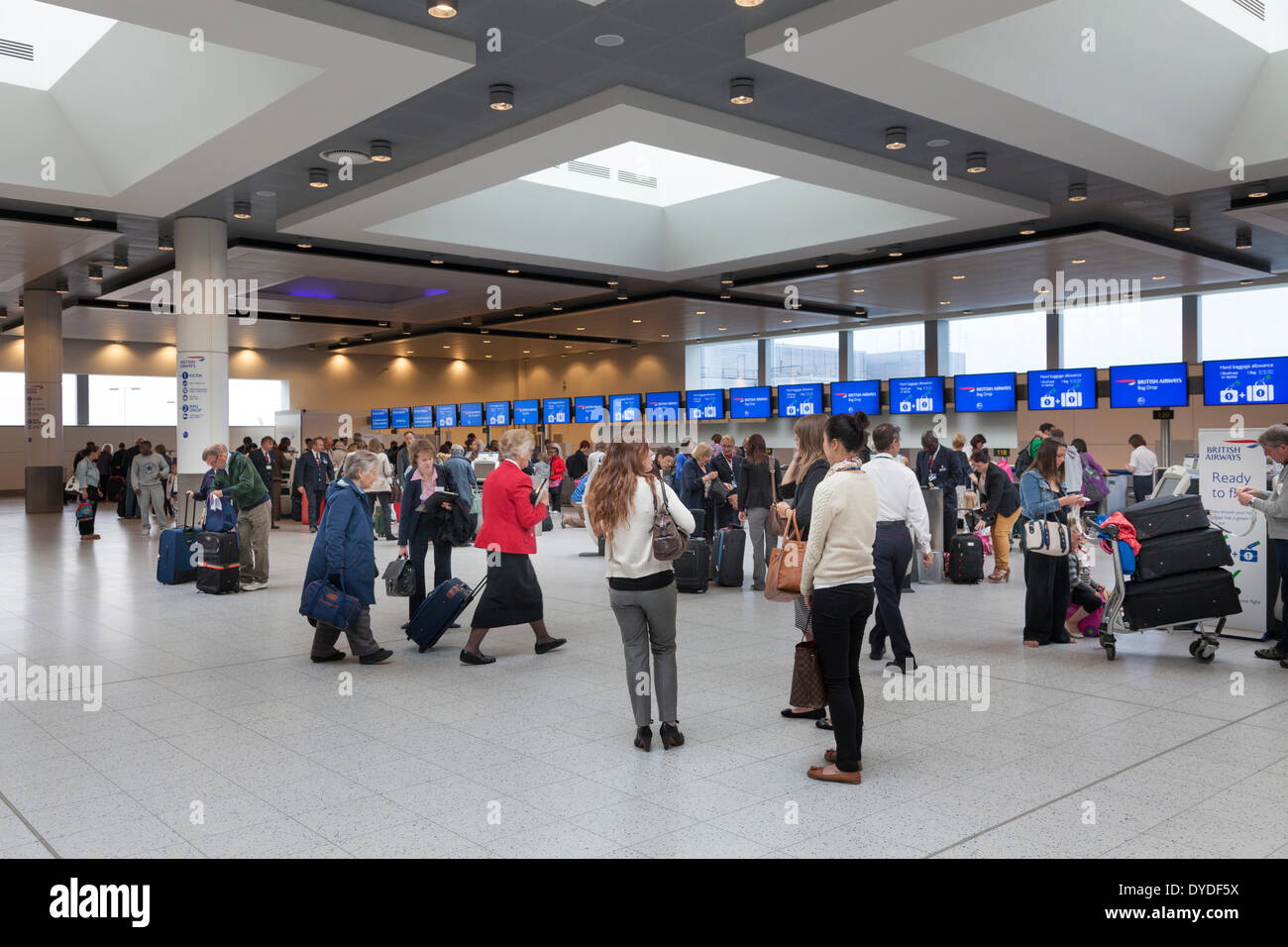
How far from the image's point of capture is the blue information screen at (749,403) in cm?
2562

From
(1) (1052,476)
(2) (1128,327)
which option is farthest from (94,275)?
(2) (1128,327)

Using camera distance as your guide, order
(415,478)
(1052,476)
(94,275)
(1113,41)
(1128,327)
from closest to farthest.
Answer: (1052,476) < (415,478) < (1113,41) < (94,275) < (1128,327)

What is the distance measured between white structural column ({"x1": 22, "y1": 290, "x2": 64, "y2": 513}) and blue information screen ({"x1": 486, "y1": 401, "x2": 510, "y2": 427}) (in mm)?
12264

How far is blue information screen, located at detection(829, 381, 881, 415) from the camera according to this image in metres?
23.2

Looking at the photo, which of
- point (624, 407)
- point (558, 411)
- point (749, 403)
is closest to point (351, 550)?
point (749, 403)

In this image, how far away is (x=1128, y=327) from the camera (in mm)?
24000

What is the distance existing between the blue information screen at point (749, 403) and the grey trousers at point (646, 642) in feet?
66.6

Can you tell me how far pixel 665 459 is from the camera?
13695 millimetres

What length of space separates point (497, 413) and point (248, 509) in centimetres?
1969

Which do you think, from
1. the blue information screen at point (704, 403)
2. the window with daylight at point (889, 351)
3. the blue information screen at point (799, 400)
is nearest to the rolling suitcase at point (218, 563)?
the blue information screen at point (799, 400)

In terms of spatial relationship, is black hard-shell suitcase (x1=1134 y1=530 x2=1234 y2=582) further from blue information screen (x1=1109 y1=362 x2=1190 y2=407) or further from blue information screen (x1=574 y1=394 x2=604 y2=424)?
blue information screen (x1=574 y1=394 x2=604 y2=424)

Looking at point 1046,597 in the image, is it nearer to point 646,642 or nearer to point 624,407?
point 646,642

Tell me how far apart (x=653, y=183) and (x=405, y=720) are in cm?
1317
